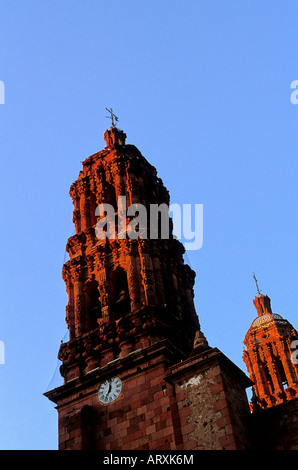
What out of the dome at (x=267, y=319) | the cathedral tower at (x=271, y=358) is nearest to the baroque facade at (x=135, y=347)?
the cathedral tower at (x=271, y=358)

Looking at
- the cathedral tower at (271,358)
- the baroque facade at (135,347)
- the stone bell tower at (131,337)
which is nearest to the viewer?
the baroque facade at (135,347)

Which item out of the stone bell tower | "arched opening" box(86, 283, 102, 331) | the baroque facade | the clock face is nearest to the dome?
the stone bell tower

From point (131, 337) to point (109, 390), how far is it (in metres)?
2.56

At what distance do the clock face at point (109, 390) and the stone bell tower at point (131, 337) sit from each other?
47 millimetres

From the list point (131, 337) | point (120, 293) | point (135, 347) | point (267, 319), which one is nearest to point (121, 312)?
point (120, 293)

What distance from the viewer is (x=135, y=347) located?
105ft

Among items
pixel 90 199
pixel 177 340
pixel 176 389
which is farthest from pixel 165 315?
pixel 90 199

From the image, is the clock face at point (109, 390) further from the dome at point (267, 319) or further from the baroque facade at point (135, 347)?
the dome at point (267, 319)

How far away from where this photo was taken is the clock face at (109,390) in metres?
30.8

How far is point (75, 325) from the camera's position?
35062 millimetres

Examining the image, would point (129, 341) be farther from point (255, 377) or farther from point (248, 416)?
point (255, 377)

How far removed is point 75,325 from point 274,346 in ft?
96.0

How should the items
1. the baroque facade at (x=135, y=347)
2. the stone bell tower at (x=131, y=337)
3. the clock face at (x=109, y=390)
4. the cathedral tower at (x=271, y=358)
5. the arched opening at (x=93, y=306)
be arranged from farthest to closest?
the cathedral tower at (x=271, y=358) → the arched opening at (x=93, y=306) → the clock face at (x=109, y=390) → the stone bell tower at (x=131, y=337) → the baroque facade at (x=135, y=347)
